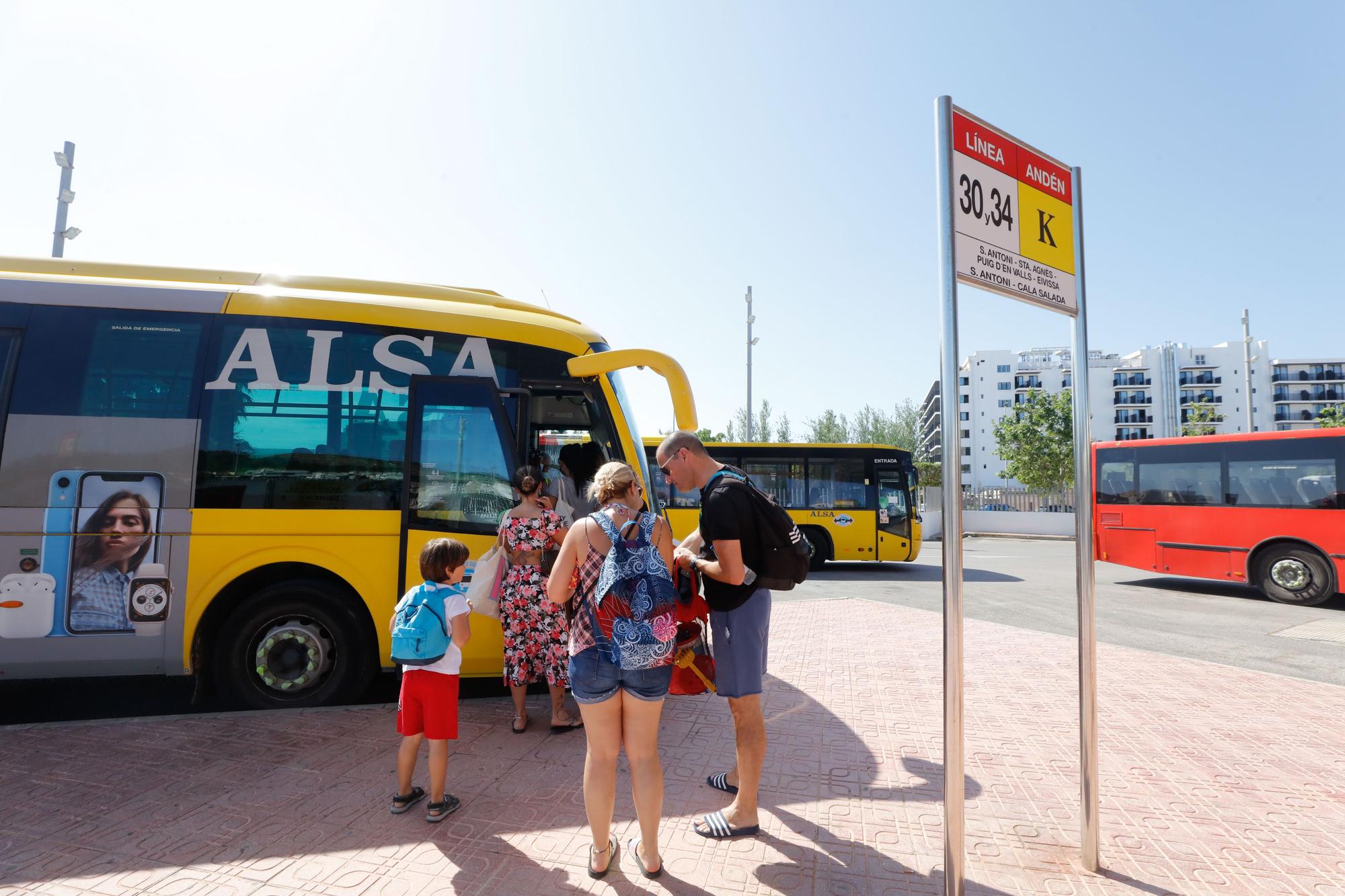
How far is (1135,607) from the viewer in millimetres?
11461

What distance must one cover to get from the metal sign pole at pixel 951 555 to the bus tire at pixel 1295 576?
13008 millimetres

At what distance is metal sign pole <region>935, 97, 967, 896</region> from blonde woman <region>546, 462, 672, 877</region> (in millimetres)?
1085

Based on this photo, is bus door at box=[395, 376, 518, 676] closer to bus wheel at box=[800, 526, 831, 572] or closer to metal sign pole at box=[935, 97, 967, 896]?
metal sign pole at box=[935, 97, 967, 896]

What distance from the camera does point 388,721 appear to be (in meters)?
5.02

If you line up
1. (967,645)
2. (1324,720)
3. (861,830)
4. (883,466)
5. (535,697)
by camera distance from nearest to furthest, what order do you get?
1. (861,830)
2. (1324,720)
3. (535,697)
4. (967,645)
5. (883,466)

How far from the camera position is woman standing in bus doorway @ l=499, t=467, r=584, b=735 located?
4648mm

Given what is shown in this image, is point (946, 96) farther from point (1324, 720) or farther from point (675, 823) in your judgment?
point (1324, 720)

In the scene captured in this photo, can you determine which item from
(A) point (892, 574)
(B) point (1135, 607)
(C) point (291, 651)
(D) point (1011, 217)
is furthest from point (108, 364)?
(A) point (892, 574)

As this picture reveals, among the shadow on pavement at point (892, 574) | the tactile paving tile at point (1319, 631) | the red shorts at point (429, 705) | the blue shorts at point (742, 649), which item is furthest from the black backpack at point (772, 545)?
the shadow on pavement at point (892, 574)

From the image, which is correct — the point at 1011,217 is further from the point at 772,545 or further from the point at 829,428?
the point at 829,428

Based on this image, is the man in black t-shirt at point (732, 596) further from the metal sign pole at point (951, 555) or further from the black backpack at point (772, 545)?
the metal sign pole at point (951, 555)

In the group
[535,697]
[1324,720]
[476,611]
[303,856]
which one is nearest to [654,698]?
[303,856]

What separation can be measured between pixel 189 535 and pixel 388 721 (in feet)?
6.30

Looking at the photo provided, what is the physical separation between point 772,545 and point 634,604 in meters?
0.78
